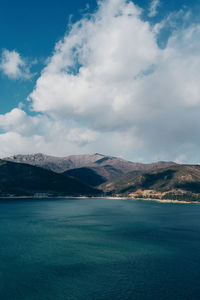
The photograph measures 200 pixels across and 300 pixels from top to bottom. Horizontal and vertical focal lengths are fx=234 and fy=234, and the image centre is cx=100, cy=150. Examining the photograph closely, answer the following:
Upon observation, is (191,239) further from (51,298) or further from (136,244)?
(51,298)

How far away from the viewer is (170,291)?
282ft

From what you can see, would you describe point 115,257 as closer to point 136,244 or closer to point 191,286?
point 136,244

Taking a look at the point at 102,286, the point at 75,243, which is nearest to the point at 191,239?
the point at 75,243

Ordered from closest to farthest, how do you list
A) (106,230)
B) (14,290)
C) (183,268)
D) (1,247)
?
(14,290)
(183,268)
(1,247)
(106,230)

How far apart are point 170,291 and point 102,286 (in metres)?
25.2

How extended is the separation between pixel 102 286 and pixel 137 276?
17.3 m

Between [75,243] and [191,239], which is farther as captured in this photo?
[191,239]

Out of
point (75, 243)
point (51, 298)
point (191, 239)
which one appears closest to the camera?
point (51, 298)

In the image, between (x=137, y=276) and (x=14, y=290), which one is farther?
(x=137, y=276)

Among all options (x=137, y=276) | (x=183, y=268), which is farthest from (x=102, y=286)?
(x=183, y=268)

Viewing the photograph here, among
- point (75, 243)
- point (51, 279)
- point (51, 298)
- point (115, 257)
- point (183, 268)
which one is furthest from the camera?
point (75, 243)

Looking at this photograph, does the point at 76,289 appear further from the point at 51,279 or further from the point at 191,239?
the point at 191,239

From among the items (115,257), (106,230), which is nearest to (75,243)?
(115,257)

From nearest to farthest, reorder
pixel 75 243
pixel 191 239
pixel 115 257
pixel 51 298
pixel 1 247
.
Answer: pixel 51 298 < pixel 115 257 < pixel 1 247 < pixel 75 243 < pixel 191 239
